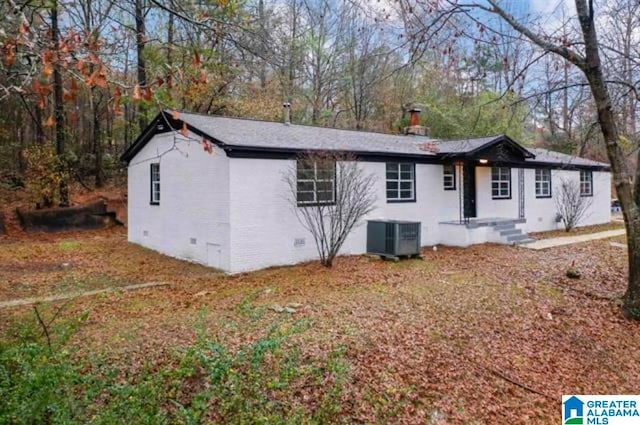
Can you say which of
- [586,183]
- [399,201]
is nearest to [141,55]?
[399,201]

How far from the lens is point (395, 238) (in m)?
10.2

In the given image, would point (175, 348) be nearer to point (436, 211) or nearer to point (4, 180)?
point (436, 211)

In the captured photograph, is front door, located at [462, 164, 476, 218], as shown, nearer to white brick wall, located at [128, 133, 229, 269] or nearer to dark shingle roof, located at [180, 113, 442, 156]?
dark shingle roof, located at [180, 113, 442, 156]

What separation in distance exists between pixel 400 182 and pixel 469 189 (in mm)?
3223

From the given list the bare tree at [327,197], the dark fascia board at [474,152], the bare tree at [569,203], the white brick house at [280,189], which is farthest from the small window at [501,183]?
the bare tree at [327,197]

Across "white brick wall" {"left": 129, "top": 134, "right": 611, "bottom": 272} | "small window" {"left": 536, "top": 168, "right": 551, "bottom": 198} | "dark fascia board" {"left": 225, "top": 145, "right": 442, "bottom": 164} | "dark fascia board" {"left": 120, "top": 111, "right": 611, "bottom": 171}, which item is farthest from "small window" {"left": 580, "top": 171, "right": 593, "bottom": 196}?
"dark fascia board" {"left": 225, "top": 145, "right": 442, "bottom": 164}

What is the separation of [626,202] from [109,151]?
21341 millimetres

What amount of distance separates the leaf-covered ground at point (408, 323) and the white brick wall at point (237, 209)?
2.12 feet

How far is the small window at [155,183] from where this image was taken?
12.1m

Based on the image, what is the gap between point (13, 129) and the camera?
60.5 ft

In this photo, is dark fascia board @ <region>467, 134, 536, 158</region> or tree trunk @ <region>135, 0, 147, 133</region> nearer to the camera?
tree trunk @ <region>135, 0, 147, 133</region>

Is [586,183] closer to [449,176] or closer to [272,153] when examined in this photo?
[449,176]

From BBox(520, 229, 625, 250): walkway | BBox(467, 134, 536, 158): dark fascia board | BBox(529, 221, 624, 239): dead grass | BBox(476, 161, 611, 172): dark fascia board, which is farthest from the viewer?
BBox(529, 221, 624, 239): dead grass

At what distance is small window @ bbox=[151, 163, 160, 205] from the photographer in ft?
39.8
